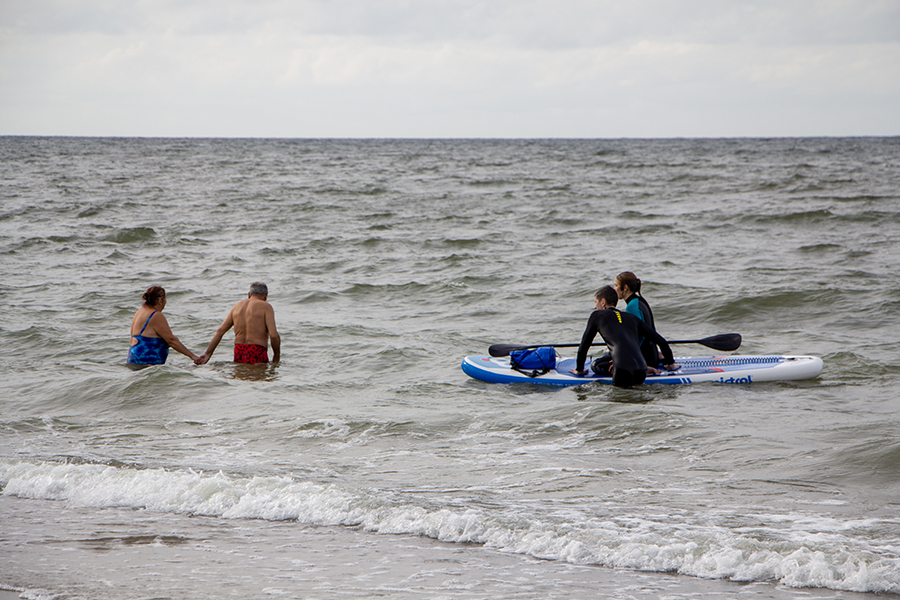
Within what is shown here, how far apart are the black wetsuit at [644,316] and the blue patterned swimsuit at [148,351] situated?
5.14 metres

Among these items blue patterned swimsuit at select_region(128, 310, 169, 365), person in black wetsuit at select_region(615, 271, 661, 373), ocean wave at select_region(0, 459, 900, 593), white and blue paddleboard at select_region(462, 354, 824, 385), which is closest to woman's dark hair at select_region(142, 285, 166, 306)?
blue patterned swimsuit at select_region(128, 310, 169, 365)

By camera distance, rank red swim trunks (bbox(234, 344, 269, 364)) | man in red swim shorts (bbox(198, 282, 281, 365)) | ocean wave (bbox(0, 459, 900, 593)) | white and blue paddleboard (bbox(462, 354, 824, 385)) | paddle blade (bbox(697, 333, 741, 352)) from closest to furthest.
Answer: ocean wave (bbox(0, 459, 900, 593))
white and blue paddleboard (bbox(462, 354, 824, 385))
paddle blade (bbox(697, 333, 741, 352))
man in red swim shorts (bbox(198, 282, 281, 365))
red swim trunks (bbox(234, 344, 269, 364))

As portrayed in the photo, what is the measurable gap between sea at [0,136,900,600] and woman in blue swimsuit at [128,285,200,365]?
0.32 m

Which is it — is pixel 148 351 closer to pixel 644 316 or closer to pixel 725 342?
pixel 644 316

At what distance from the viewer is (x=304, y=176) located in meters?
45.6

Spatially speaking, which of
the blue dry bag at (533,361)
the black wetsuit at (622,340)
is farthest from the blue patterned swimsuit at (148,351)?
the black wetsuit at (622,340)

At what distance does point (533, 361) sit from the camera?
8641 mm

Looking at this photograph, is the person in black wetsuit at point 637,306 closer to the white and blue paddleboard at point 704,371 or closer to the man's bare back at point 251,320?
the white and blue paddleboard at point 704,371

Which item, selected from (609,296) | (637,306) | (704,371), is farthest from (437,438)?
(704,371)

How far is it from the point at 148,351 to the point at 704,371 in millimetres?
6093

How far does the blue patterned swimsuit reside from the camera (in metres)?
8.96

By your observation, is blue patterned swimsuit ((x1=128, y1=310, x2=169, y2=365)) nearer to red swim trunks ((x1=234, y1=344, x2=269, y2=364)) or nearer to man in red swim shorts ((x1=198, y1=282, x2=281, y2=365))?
man in red swim shorts ((x1=198, y1=282, x2=281, y2=365))

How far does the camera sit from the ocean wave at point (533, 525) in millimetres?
3906

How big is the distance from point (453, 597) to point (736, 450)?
3181 millimetres
